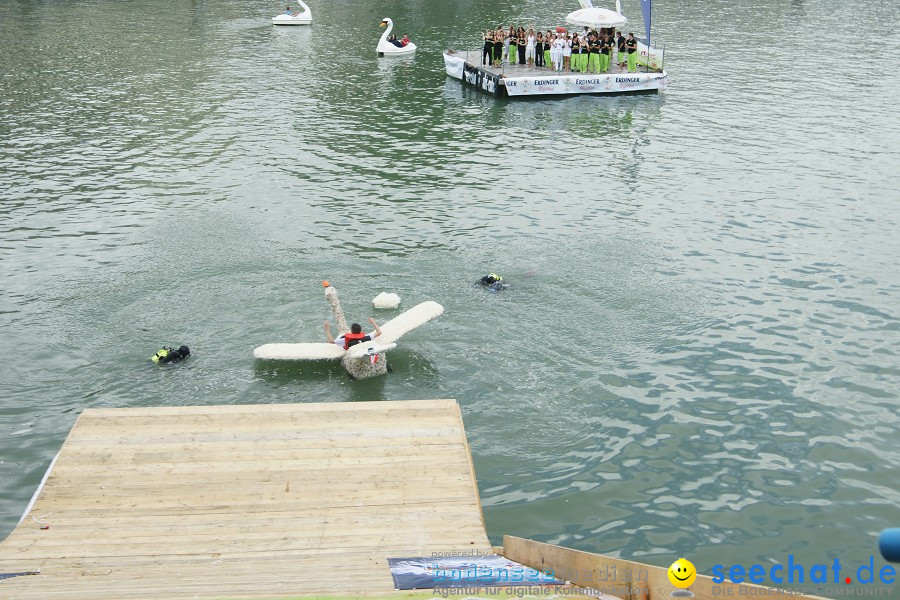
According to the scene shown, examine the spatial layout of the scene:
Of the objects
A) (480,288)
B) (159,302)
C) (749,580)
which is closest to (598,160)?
(480,288)

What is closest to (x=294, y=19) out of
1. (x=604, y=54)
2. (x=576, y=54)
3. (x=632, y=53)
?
(x=576, y=54)

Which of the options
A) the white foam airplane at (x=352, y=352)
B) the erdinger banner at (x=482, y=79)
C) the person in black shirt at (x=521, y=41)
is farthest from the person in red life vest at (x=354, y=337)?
the person in black shirt at (x=521, y=41)

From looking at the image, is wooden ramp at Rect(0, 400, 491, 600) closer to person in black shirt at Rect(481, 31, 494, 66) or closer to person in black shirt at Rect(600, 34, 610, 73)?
person in black shirt at Rect(600, 34, 610, 73)

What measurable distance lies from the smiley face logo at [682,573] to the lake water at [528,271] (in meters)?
5.42

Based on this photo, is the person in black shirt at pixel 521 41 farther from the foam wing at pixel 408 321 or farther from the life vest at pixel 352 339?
the life vest at pixel 352 339

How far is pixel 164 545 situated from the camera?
40.5 ft

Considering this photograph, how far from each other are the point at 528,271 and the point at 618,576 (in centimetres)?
1476

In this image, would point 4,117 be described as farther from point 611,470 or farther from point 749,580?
point 749,580

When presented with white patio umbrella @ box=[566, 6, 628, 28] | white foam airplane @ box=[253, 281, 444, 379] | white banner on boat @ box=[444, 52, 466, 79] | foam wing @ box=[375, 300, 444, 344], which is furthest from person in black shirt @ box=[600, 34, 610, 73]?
white foam airplane @ box=[253, 281, 444, 379]

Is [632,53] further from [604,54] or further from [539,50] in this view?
[539,50]

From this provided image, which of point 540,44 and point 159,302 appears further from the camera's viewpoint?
point 540,44

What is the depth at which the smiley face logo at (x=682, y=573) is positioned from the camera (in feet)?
29.4

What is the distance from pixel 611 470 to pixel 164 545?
8.03m

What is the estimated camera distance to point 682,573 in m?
9.04
